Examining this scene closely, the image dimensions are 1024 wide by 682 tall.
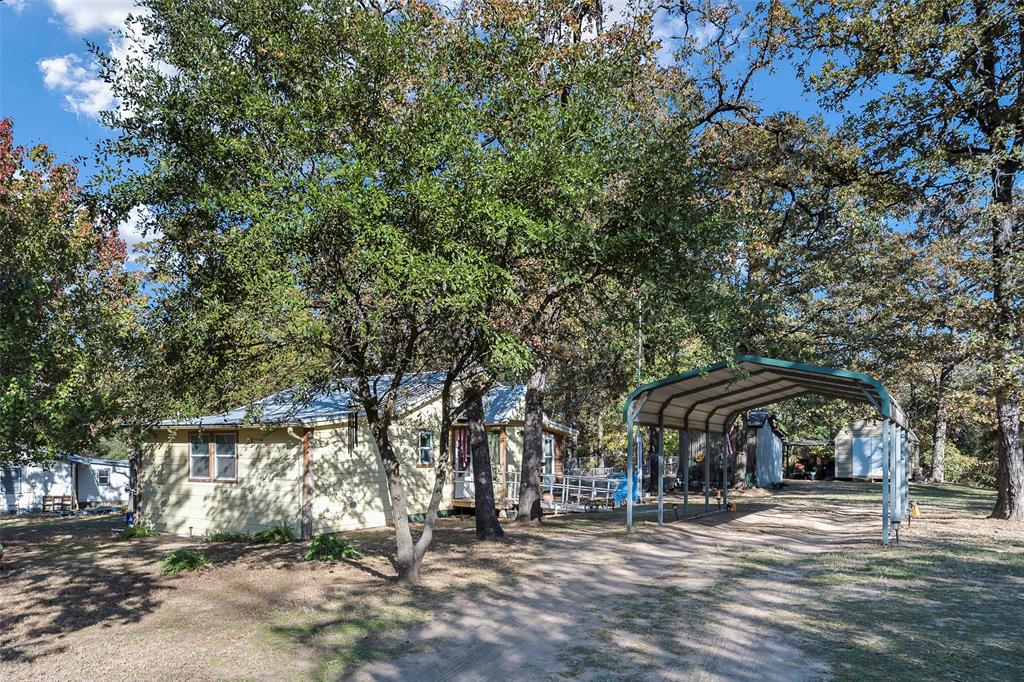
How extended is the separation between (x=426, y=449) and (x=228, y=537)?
5.39 m

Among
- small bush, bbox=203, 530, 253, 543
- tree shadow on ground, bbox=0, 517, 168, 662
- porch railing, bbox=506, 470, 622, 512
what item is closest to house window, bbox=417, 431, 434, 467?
porch railing, bbox=506, 470, 622, 512

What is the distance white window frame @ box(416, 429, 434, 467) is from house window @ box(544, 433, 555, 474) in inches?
186

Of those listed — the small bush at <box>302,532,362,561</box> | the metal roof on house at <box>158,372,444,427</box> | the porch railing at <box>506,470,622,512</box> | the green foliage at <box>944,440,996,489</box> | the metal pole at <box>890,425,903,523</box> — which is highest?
the metal roof on house at <box>158,372,444,427</box>

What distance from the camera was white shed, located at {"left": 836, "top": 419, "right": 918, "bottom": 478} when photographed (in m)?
40.4

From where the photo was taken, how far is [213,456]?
56.2 ft

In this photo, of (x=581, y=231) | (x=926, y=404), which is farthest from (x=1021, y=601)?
(x=926, y=404)

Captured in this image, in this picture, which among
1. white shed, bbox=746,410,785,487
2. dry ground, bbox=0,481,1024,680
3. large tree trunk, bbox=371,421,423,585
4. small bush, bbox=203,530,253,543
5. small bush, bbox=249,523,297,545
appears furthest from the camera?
white shed, bbox=746,410,785,487

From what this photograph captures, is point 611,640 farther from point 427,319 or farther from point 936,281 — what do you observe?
point 936,281

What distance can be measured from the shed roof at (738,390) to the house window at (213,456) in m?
9.06

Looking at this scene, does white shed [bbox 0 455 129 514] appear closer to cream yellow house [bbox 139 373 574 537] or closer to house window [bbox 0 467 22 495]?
house window [bbox 0 467 22 495]

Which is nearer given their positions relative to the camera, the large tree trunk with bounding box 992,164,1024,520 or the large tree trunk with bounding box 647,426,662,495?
the large tree trunk with bounding box 992,164,1024,520

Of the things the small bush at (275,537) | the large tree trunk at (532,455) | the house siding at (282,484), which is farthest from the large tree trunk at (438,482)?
the house siding at (282,484)

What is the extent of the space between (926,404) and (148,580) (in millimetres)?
37887

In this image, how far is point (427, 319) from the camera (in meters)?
8.74
